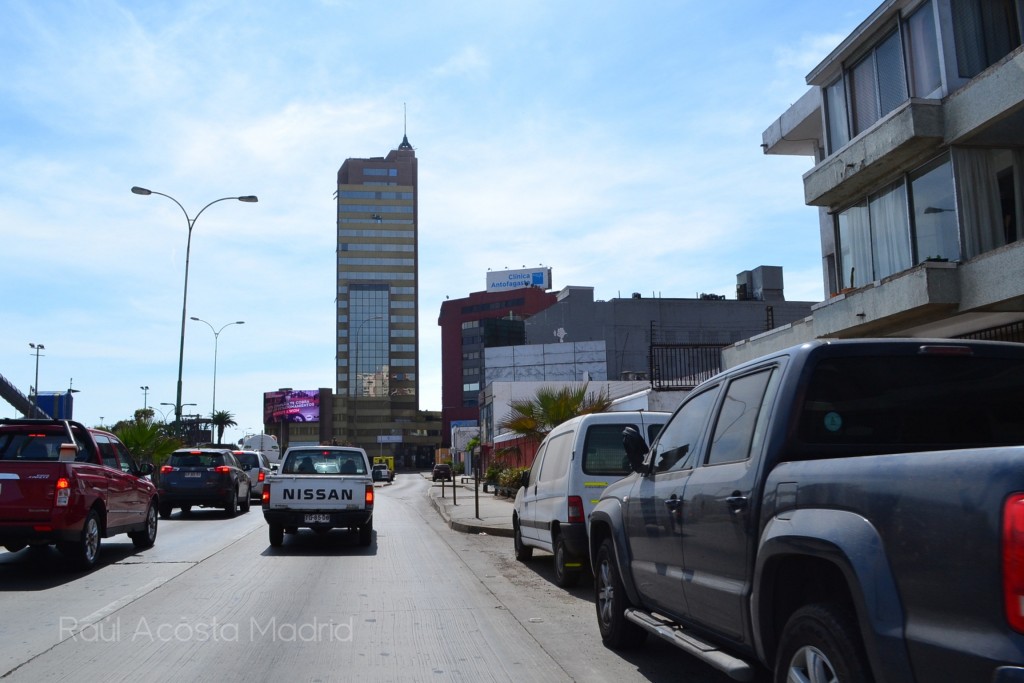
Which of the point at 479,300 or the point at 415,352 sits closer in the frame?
the point at 479,300

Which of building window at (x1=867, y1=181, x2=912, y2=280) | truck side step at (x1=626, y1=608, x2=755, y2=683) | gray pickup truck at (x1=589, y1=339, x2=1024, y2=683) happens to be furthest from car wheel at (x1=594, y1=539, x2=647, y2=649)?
building window at (x1=867, y1=181, x2=912, y2=280)

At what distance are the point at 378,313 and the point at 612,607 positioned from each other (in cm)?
14598

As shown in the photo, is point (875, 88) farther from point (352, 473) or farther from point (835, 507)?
point (835, 507)

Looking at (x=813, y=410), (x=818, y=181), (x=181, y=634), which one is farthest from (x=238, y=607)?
(x=818, y=181)

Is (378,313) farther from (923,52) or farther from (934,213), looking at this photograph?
(934,213)

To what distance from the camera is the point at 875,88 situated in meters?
16.3

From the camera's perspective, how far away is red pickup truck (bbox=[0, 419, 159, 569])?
10.6 m

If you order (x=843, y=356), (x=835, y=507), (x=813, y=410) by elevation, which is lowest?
(x=835, y=507)

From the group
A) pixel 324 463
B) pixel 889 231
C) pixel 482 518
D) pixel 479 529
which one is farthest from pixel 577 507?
pixel 482 518

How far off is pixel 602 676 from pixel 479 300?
114739 millimetres

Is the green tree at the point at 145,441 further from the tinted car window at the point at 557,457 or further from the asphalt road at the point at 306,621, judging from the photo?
the tinted car window at the point at 557,457

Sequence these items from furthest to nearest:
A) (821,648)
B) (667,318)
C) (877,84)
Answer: (667,318) < (877,84) < (821,648)

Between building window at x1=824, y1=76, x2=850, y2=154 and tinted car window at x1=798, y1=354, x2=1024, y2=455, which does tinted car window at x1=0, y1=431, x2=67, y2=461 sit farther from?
building window at x1=824, y1=76, x2=850, y2=154

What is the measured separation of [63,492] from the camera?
10828 millimetres
